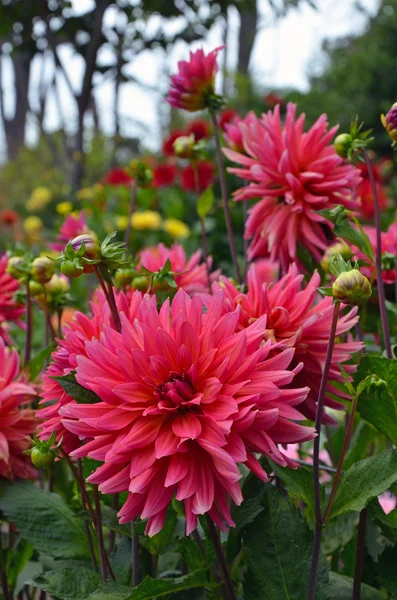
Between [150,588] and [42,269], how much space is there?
0.40 meters

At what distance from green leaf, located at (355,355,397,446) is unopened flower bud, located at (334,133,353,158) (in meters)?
0.24

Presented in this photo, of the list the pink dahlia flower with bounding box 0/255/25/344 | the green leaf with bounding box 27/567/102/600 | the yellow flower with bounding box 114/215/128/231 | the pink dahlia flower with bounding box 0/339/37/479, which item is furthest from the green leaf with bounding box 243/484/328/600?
the yellow flower with bounding box 114/215/128/231

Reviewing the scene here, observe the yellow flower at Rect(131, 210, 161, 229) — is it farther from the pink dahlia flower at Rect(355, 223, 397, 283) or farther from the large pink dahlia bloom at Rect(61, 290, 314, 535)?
the large pink dahlia bloom at Rect(61, 290, 314, 535)

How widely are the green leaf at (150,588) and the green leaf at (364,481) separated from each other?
5.2 inches

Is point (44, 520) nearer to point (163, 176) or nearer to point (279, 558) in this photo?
point (279, 558)

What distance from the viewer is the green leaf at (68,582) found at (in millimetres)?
569

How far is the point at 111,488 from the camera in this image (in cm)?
49

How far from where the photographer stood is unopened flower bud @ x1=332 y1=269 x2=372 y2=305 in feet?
1.58

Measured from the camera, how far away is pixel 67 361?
579 millimetres

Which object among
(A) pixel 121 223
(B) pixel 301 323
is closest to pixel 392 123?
(B) pixel 301 323

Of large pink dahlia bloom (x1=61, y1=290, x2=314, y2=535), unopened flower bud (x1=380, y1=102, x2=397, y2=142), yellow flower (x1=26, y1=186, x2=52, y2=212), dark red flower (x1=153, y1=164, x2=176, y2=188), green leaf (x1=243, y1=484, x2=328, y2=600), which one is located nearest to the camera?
large pink dahlia bloom (x1=61, y1=290, x2=314, y2=535)

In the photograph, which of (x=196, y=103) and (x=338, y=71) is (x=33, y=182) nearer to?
(x=338, y=71)

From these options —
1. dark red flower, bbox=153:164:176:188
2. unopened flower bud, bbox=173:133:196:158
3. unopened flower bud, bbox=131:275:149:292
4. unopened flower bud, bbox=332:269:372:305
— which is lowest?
unopened flower bud, bbox=332:269:372:305

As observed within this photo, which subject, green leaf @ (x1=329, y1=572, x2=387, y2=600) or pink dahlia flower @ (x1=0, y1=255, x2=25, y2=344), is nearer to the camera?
green leaf @ (x1=329, y1=572, x2=387, y2=600)
